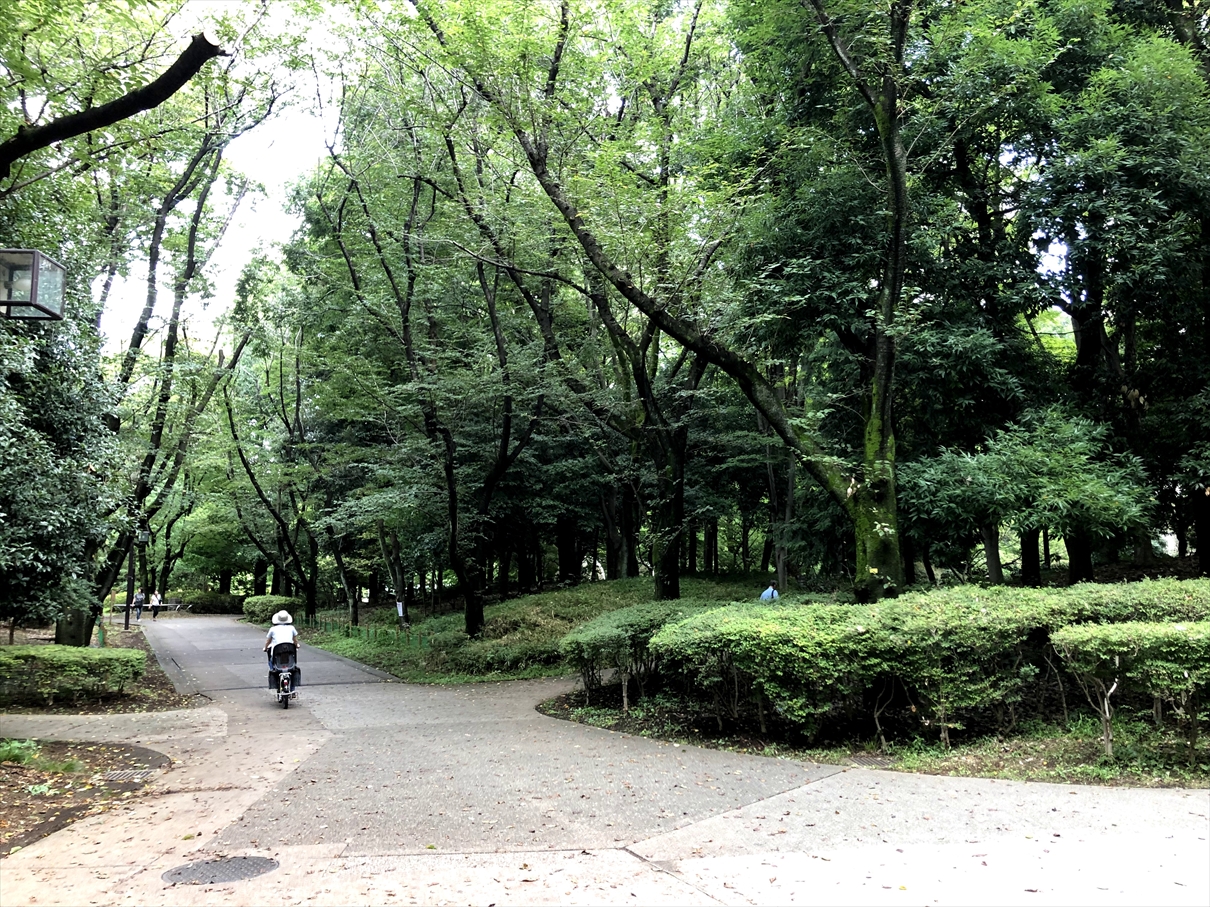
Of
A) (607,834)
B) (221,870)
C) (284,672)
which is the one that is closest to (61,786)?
(221,870)

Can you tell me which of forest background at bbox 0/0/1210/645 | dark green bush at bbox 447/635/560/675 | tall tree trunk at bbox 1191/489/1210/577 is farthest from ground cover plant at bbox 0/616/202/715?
tall tree trunk at bbox 1191/489/1210/577

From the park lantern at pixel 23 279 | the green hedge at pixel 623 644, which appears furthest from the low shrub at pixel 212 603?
the park lantern at pixel 23 279

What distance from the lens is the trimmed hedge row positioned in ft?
21.2

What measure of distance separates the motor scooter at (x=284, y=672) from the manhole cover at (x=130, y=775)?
3728 mm

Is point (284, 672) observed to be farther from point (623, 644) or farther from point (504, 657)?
point (623, 644)

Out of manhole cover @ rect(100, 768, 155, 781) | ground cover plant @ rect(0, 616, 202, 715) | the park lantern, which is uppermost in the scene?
the park lantern

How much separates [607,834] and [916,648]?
130 inches

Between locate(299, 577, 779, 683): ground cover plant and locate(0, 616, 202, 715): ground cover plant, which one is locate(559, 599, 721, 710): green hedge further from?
locate(0, 616, 202, 715): ground cover plant

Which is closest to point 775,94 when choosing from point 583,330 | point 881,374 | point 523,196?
point 523,196

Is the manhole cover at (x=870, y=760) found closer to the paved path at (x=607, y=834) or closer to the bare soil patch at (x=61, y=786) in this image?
the paved path at (x=607, y=834)

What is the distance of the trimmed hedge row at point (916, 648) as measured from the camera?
647 cm

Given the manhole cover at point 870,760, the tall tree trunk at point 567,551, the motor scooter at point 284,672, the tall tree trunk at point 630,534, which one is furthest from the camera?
the tall tree trunk at point 567,551

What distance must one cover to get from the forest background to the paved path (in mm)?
3509

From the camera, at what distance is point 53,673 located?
10695 millimetres
